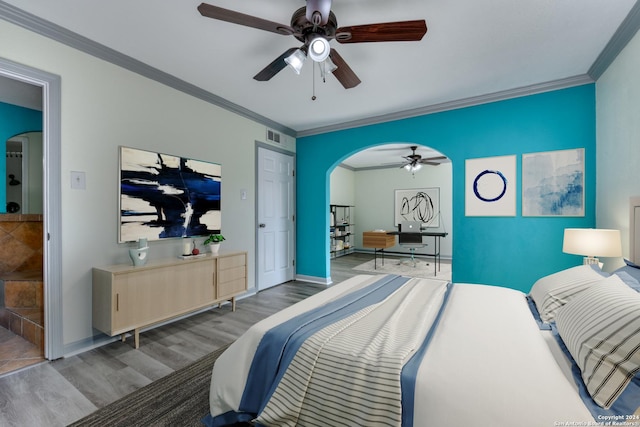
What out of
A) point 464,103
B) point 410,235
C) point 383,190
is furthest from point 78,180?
point 383,190

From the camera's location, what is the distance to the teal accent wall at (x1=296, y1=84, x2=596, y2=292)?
121 inches

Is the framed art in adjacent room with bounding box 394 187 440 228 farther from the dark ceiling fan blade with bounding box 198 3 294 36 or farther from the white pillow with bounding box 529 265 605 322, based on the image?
the dark ceiling fan blade with bounding box 198 3 294 36

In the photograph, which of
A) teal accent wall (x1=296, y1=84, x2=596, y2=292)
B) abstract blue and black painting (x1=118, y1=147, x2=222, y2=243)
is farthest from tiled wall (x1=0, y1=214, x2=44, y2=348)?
teal accent wall (x1=296, y1=84, x2=596, y2=292)

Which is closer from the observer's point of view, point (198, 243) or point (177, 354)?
point (177, 354)

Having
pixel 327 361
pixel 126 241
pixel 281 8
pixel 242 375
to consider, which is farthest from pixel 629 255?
pixel 126 241

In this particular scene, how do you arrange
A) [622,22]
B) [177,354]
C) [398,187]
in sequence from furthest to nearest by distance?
[398,187], [177,354], [622,22]

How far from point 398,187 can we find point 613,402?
24.1 feet

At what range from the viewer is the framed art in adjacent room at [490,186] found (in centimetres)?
342

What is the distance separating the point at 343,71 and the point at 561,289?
2.13 m

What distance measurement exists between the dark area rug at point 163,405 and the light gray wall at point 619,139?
3487 millimetres

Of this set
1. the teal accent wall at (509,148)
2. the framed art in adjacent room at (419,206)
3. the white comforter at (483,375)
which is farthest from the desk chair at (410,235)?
the white comforter at (483,375)

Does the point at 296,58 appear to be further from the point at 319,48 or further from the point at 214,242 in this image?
the point at 214,242

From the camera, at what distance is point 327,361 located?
120 cm

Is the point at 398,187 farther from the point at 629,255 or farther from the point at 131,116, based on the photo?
the point at 131,116
